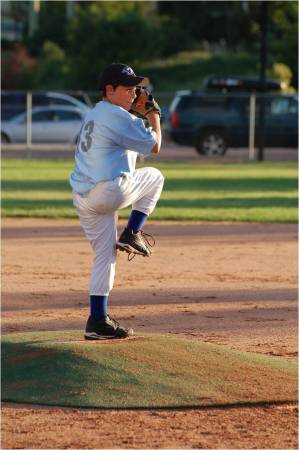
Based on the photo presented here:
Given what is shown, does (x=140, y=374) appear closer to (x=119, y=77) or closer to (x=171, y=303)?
(x=119, y=77)

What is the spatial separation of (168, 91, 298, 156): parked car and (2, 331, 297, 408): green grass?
1123 inches

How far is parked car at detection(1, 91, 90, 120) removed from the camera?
3916 centimetres

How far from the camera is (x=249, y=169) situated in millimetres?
31281

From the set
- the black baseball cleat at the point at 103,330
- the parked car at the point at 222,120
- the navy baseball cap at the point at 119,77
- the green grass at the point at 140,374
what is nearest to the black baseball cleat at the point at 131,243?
the black baseball cleat at the point at 103,330

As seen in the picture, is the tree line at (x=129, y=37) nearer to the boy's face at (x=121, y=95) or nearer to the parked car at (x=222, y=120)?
the parked car at (x=222, y=120)

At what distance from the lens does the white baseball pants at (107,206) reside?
8.28 m

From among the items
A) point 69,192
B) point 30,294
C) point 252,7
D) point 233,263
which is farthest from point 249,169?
point 252,7

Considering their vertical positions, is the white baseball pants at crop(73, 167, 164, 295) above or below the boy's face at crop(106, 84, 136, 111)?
below

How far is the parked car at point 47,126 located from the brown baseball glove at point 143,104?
2995 cm

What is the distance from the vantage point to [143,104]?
859 cm

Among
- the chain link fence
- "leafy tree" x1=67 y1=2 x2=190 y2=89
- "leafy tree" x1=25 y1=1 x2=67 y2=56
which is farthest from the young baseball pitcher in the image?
"leafy tree" x1=25 y1=1 x2=67 y2=56

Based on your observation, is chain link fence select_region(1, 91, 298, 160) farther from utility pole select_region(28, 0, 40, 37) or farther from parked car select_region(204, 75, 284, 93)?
utility pole select_region(28, 0, 40, 37)

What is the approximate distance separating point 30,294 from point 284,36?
138 feet

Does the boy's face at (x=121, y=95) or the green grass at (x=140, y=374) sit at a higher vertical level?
the boy's face at (x=121, y=95)
